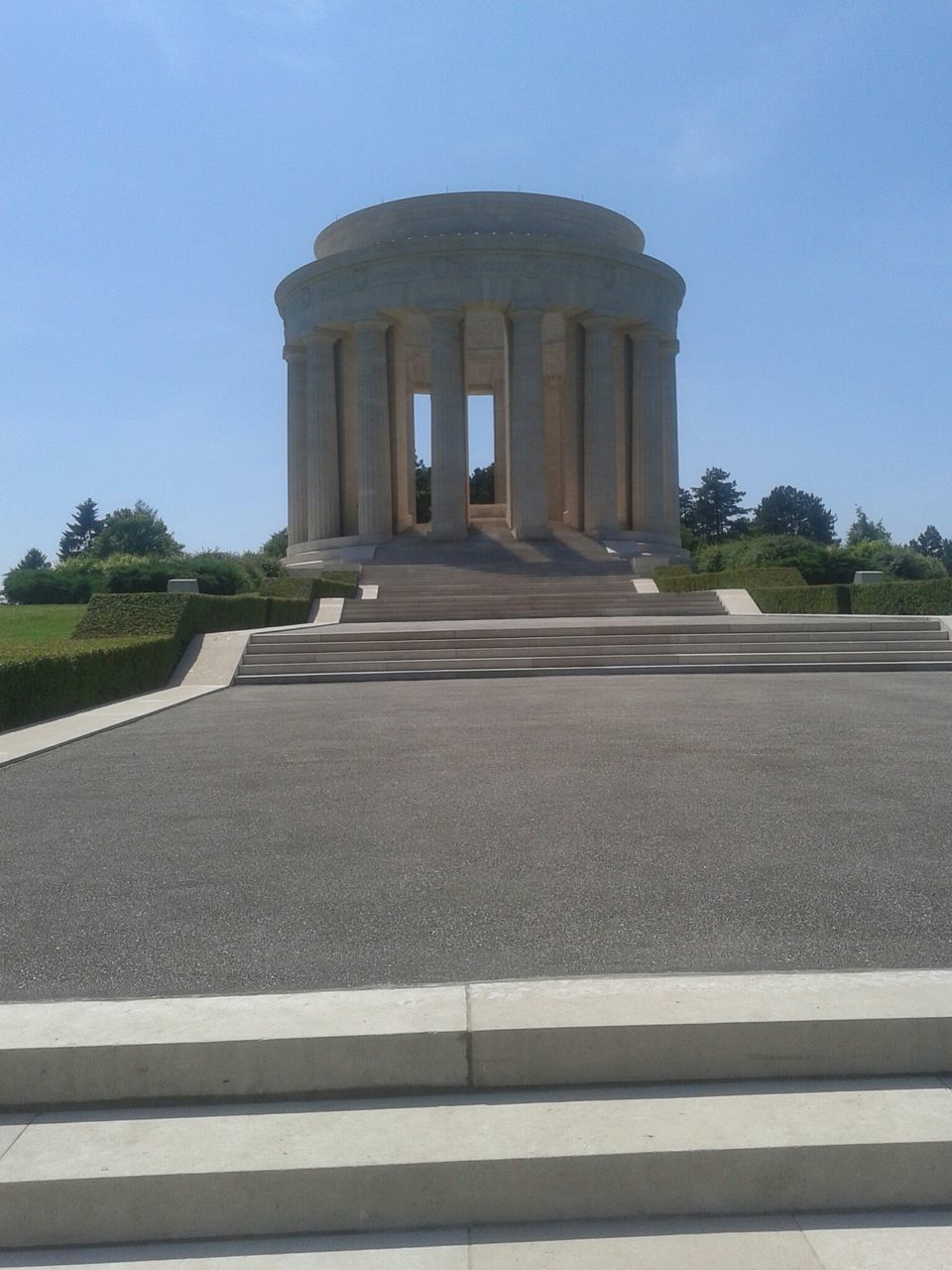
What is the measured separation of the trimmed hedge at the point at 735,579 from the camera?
3042cm

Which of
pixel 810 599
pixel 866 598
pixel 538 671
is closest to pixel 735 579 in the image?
pixel 810 599

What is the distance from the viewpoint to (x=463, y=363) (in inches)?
1713

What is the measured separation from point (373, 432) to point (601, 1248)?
42.1 metres

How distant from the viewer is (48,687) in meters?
13.7

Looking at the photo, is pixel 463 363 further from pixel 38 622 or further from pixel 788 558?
pixel 38 622

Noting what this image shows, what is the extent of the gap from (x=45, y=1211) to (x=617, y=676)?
15.2 meters

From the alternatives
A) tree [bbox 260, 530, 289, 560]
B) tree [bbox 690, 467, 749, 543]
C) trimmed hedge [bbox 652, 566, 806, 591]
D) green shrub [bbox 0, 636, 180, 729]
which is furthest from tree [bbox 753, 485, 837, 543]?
green shrub [bbox 0, 636, 180, 729]

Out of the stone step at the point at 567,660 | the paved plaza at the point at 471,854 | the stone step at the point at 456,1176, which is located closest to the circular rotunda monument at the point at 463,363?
the stone step at the point at 567,660

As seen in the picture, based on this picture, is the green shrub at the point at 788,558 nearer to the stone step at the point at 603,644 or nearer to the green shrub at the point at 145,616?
the stone step at the point at 603,644

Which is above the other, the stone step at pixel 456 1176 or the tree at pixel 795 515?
the tree at pixel 795 515

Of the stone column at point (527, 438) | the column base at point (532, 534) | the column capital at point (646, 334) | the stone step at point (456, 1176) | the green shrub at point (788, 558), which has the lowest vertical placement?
the stone step at point (456, 1176)

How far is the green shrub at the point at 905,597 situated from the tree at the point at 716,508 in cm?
7631

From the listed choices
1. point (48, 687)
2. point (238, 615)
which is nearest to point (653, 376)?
point (238, 615)

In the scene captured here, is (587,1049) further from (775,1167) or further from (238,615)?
(238,615)
